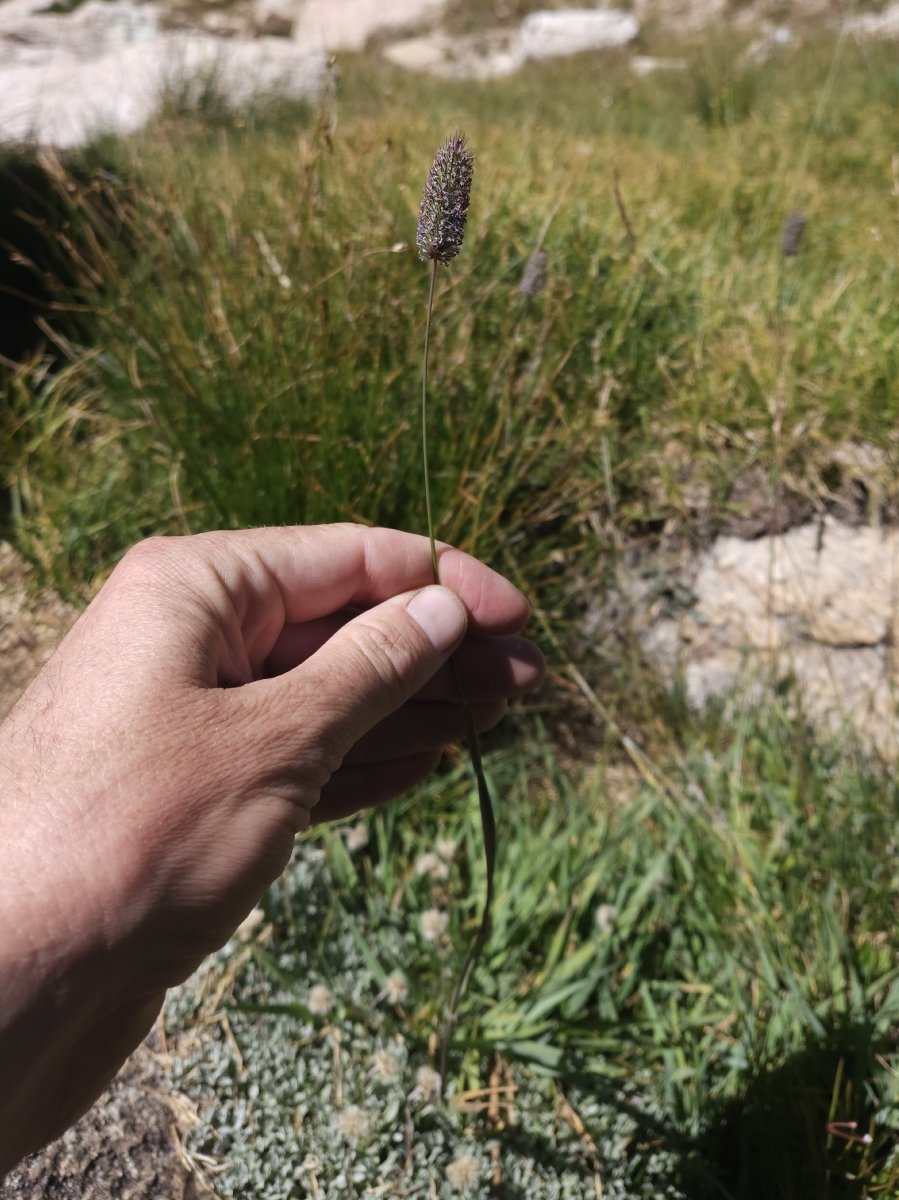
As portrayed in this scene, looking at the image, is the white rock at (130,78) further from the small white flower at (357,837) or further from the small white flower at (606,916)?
the small white flower at (606,916)

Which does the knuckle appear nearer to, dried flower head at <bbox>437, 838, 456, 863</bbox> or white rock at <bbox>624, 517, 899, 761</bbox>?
dried flower head at <bbox>437, 838, 456, 863</bbox>

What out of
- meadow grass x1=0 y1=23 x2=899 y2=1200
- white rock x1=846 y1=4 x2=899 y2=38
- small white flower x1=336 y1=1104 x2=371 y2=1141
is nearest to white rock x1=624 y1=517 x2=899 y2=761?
meadow grass x1=0 y1=23 x2=899 y2=1200

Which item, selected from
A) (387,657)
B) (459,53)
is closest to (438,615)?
(387,657)

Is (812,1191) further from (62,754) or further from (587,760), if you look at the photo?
(62,754)

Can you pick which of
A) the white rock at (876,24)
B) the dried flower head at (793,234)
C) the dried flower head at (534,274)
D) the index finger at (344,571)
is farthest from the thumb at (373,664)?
the white rock at (876,24)

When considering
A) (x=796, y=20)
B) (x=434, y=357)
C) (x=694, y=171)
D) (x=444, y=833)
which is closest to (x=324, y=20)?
(x=796, y=20)

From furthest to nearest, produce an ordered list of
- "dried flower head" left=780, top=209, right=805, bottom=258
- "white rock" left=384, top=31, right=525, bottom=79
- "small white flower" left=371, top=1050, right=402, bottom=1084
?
"white rock" left=384, top=31, right=525, bottom=79 < "dried flower head" left=780, top=209, right=805, bottom=258 < "small white flower" left=371, top=1050, right=402, bottom=1084

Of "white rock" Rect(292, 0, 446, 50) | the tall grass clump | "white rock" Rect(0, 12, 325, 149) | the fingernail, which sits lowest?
the tall grass clump

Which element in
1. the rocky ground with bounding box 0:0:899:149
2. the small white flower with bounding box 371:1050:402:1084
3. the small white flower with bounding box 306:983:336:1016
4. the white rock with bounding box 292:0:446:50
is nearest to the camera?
the small white flower with bounding box 371:1050:402:1084
